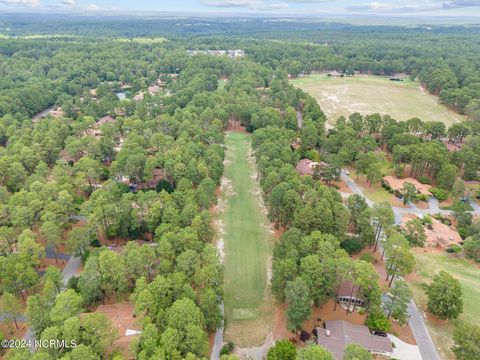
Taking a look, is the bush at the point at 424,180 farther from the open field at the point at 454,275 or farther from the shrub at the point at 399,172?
the open field at the point at 454,275

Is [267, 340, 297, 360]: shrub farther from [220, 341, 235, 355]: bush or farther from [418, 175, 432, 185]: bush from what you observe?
[418, 175, 432, 185]: bush

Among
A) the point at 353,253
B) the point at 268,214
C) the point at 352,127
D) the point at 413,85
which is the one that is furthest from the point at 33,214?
the point at 413,85

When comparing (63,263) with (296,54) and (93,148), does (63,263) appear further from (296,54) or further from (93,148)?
(296,54)

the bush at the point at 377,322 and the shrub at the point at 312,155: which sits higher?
Result: the shrub at the point at 312,155

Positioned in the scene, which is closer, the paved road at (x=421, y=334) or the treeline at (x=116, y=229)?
the treeline at (x=116, y=229)

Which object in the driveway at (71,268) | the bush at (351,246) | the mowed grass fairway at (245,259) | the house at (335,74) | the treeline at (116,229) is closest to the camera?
the treeline at (116,229)

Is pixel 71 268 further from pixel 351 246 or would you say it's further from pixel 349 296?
pixel 351 246

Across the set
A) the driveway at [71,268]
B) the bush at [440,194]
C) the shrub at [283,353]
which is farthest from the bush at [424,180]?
the driveway at [71,268]
